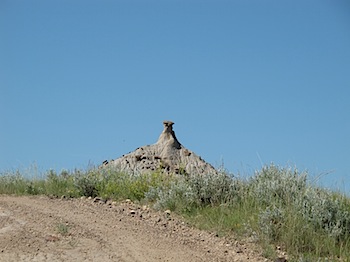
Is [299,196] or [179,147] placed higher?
[179,147]

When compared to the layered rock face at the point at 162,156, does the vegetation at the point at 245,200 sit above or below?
below

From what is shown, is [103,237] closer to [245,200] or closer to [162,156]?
[245,200]

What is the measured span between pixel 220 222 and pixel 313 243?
1.46 m

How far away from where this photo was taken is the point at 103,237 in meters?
8.70

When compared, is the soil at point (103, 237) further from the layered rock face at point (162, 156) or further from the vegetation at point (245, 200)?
the layered rock face at point (162, 156)

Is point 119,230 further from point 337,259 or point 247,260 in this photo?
point 337,259

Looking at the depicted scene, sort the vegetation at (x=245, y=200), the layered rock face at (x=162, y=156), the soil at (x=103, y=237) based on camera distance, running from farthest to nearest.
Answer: the layered rock face at (x=162, y=156) → the vegetation at (x=245, y=200) → the soil at (x=103, y=237)

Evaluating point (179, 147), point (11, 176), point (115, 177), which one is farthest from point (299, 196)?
point (179, 147)

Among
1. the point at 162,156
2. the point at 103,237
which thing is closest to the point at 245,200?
the point at 103,237

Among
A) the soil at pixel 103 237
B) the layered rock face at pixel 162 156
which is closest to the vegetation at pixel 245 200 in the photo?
the soil at pixel 103 237

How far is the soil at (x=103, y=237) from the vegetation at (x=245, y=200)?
38 centimetres

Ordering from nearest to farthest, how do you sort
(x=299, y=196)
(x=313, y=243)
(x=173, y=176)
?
1. (x=313, y=243)
2. (x=299, y=196)
3. (x=173, y=176)

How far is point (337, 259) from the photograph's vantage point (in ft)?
28.9

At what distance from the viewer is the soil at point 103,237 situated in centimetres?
803
